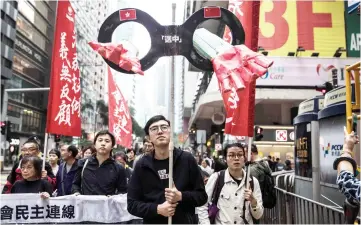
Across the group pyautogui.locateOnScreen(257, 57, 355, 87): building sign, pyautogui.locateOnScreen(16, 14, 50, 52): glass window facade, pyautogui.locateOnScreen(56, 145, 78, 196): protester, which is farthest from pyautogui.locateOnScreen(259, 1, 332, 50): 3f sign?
pyautogui.locateOnScreen(16, 14, 50, 52): glass window facade

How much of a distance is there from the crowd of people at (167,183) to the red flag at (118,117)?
426 cm

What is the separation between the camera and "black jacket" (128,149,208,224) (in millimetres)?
3018

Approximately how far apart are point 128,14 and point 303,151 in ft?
24.4

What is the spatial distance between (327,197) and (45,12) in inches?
2223

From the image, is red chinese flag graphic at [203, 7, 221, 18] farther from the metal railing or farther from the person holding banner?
the metal railing

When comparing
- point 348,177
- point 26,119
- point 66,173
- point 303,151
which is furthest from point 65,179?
point 26,119

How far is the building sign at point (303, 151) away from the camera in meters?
9.58

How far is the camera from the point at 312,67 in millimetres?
21234

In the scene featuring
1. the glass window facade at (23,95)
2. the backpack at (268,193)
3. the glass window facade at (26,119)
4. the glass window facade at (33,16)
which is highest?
the glass window facade at (33,16)

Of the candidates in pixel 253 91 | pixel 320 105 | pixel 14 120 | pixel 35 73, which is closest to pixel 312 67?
pixel 320 105

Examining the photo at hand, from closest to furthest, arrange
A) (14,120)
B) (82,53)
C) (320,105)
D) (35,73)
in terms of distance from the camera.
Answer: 1. (320,105)
2. (14,120)
3. (35,73)
4. (82,53)

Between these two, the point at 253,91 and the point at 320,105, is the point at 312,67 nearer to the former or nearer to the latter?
the point at 320,105

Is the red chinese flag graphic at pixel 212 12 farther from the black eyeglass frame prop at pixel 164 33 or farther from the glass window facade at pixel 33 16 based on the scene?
the glass window facade at pixel 33 16

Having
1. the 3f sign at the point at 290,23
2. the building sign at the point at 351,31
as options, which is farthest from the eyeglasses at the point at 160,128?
the building sign at the point at 351,31
